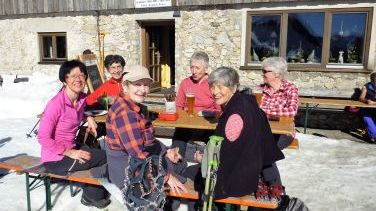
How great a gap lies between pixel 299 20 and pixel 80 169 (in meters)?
6.33

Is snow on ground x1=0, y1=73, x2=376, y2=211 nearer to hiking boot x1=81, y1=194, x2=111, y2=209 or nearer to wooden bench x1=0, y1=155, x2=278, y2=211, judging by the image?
hiking boot x1=81, y1=194, x2=111, y2=209

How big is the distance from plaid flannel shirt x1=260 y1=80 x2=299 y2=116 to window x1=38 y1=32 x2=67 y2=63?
8127mm

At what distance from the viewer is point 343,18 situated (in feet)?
25.3

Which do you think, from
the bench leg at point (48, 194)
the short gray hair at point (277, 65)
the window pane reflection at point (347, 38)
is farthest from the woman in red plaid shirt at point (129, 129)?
the window pane reflection at point (347, 38)

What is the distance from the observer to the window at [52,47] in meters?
10.6

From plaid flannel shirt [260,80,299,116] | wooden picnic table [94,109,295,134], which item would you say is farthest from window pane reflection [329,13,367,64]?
wooden picnic table [94,109,295,134]

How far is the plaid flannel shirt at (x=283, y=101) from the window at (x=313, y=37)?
428 cm

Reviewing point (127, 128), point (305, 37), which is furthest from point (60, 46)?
point (127, 128)

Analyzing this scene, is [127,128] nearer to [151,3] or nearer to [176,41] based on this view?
[176,41]

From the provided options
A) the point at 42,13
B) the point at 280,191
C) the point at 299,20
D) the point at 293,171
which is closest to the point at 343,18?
the point at 299,20

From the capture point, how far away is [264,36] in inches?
329

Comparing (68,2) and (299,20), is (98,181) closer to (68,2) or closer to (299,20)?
(299,20)

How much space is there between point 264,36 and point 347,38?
1.82 metres

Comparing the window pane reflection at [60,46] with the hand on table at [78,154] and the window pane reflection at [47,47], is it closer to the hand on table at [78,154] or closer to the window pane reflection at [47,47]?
the window pane reflection at [47,47]
